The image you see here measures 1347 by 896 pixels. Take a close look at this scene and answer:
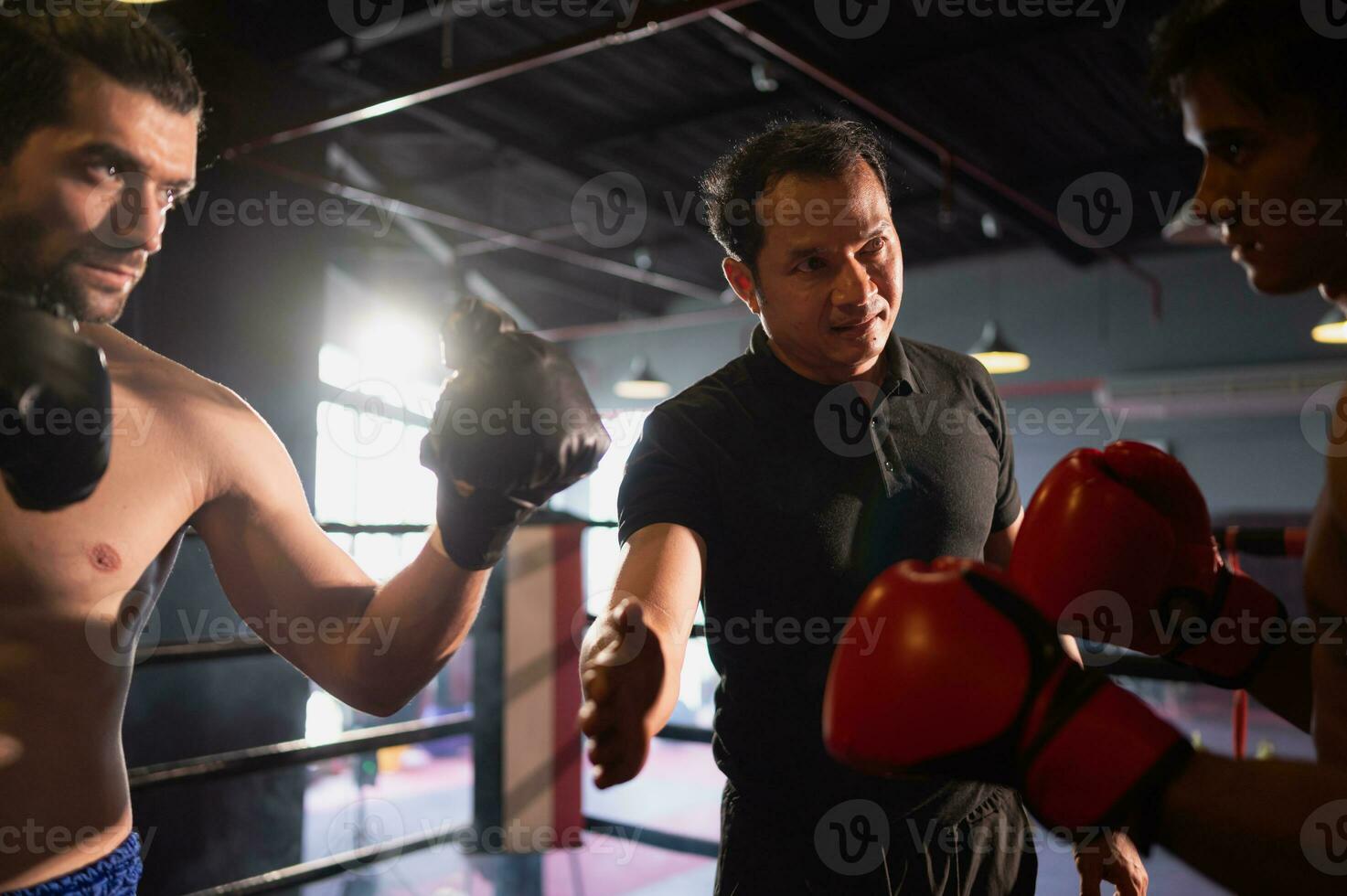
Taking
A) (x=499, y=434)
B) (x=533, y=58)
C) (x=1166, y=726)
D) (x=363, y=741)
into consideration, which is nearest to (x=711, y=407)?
(x=499, y=434)

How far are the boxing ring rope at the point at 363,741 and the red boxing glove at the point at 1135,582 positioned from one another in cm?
39

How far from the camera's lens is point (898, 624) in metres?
0.85

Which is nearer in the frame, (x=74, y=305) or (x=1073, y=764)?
(x=1073, y=764)

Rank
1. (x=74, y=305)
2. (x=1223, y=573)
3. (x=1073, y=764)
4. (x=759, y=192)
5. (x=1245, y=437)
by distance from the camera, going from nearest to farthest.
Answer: (x=1073, y=764)
(x=74, y=305)
(x=1223, y=573)
(x=759, y=192)
(x=1245, y=437)

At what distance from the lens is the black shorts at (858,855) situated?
1191 mm

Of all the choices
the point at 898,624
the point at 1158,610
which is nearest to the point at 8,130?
the point at 898,624

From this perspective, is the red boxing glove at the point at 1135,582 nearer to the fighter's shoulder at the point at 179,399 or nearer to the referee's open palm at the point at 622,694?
the referee's open palm at the point at 622,694

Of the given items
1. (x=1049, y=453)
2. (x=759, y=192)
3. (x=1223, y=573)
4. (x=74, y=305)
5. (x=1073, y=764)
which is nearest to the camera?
(x=1073, y=764)

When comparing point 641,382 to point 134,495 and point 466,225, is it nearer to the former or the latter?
point 466,225

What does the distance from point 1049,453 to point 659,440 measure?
32.6 feet

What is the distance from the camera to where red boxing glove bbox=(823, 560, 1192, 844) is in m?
0.77

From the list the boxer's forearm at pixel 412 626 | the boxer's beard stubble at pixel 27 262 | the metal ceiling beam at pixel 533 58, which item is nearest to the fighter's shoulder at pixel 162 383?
the boxer's beard stubble at pixel 27 262

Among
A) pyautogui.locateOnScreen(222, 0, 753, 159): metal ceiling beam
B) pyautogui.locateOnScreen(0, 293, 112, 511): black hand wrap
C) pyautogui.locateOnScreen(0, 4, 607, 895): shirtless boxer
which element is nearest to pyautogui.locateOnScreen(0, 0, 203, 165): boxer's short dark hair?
pyautogui.locateOnScreen(0, 4, 607, 895): shirtless boxer

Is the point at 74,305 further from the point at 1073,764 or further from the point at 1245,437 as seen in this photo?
the point at 1245,437
